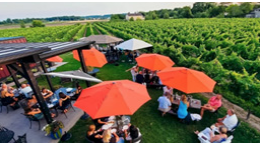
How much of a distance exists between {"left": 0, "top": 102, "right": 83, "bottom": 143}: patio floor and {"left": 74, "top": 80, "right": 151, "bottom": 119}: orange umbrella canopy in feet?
8.04

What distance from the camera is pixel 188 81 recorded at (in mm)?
5641

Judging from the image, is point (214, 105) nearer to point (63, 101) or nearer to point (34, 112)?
point (63, 101)

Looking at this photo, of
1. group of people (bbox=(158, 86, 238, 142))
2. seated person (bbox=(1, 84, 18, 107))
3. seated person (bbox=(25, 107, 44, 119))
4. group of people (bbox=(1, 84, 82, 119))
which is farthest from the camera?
seated person (bbox=(1, 84, 18, 107))

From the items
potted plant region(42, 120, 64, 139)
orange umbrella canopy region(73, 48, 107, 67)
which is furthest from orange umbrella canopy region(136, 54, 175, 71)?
potted plant region(42, 120, 64, 139)

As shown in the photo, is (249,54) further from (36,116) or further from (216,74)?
(36,116)

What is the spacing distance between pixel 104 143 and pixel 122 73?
745 cm

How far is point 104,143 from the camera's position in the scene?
417cm

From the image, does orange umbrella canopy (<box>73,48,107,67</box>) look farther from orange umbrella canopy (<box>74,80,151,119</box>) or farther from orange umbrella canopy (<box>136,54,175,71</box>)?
orange umbrella canopy (<box>74,80,151,119</box>)

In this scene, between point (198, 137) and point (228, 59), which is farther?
point (228, 59)

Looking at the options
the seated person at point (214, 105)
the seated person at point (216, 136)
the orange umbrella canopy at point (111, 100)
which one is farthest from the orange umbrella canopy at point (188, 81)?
the orange umbrella canopy at point (111, 100)

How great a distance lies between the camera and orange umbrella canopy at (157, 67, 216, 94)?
5.45 m

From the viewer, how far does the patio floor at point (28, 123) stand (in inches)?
217

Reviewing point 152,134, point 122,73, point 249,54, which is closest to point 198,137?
point 152,134

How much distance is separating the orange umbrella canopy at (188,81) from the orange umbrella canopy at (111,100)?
1726mm
